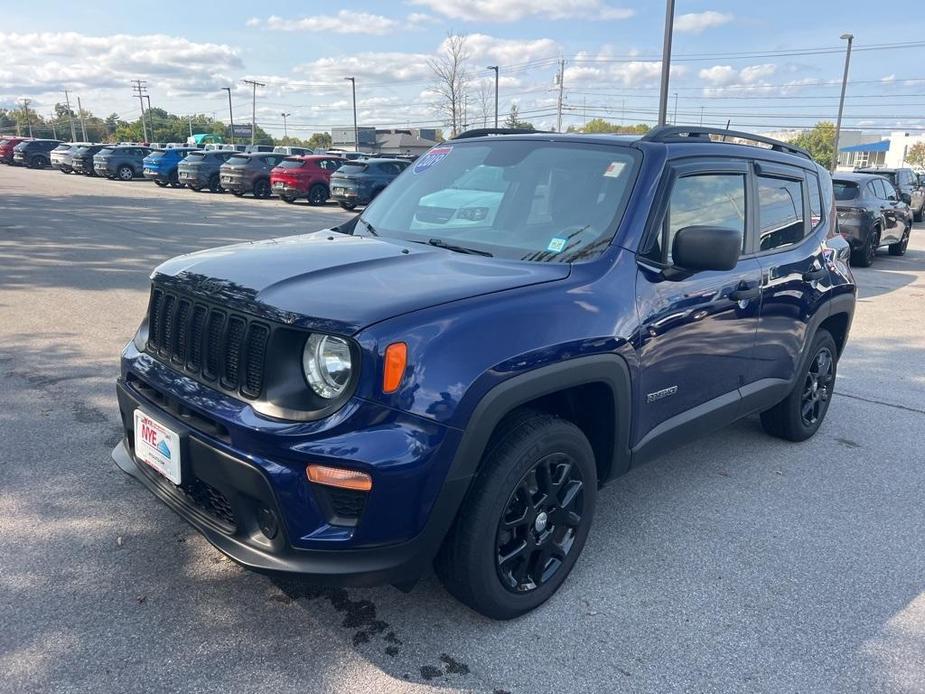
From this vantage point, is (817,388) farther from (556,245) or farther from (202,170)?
(202,170)

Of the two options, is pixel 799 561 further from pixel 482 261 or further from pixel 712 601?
pixel 482 261

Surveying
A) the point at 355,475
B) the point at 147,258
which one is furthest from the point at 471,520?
the point at 147,258

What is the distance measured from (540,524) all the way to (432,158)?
2.23 meters

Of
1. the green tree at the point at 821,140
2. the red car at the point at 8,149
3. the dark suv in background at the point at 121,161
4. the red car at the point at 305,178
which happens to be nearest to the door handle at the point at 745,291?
the red car at the point at 305,178

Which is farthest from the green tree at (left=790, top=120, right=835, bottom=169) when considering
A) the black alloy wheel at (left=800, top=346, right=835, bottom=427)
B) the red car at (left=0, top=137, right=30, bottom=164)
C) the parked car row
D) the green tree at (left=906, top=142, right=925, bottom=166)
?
the black alloy wheel at (left=800, top=346, right=835, bottom=427)

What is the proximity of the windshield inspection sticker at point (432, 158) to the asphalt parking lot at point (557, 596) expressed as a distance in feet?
6.64

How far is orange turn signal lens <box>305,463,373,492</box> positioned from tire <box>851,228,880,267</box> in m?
12.7

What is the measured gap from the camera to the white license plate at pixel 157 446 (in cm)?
255

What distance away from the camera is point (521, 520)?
2.70 metres

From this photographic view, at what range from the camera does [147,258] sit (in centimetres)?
1067

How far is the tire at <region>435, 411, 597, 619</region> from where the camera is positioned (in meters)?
2.52

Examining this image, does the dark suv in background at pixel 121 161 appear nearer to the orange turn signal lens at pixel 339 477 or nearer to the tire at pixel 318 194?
A: the tire at pixel 318 194

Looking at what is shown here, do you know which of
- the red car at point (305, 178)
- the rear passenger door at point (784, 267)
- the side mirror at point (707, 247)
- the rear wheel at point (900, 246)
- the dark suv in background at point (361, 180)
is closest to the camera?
the side mirror at point (707, 247)

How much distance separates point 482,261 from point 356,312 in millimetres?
822
